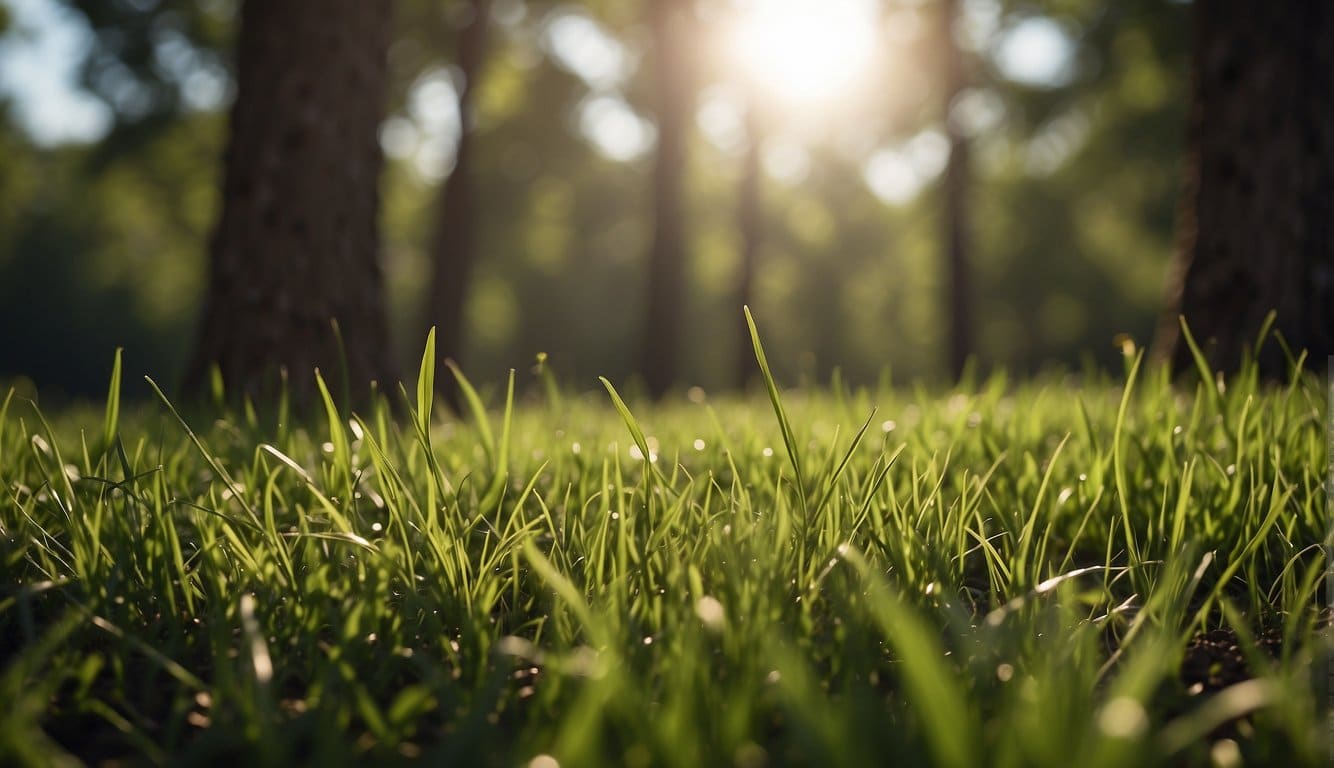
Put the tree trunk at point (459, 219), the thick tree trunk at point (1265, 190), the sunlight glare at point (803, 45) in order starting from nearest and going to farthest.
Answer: the thick tree trunk at point (1265, 190) < the tree trunk at point (459, 219) < the sunlight glare at point (803, 45)

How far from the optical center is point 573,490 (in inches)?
83.1

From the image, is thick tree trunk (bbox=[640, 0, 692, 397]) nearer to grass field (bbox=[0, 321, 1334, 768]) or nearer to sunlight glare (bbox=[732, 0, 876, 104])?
sunlight glare (bbox=[732, 0, 876, 104])

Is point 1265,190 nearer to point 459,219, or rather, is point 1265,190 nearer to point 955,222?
point 459,219

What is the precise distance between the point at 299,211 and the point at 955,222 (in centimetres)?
1033

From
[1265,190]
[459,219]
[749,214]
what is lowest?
[749,214]

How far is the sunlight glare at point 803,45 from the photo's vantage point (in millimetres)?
11898

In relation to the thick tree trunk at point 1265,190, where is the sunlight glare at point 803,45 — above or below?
above

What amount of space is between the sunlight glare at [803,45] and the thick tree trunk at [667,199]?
1973 millimetres

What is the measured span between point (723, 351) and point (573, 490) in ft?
128

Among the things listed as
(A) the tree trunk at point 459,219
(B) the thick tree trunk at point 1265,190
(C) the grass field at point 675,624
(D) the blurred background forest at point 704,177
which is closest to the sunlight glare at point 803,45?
(D) the blurred background forest at point 704,177

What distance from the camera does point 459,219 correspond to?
10133mm

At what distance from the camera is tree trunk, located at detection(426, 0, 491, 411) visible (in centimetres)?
1007

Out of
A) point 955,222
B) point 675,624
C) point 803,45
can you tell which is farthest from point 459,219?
point 675,624

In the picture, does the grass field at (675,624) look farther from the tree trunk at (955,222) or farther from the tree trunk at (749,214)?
the tree trunk at (749,214)
